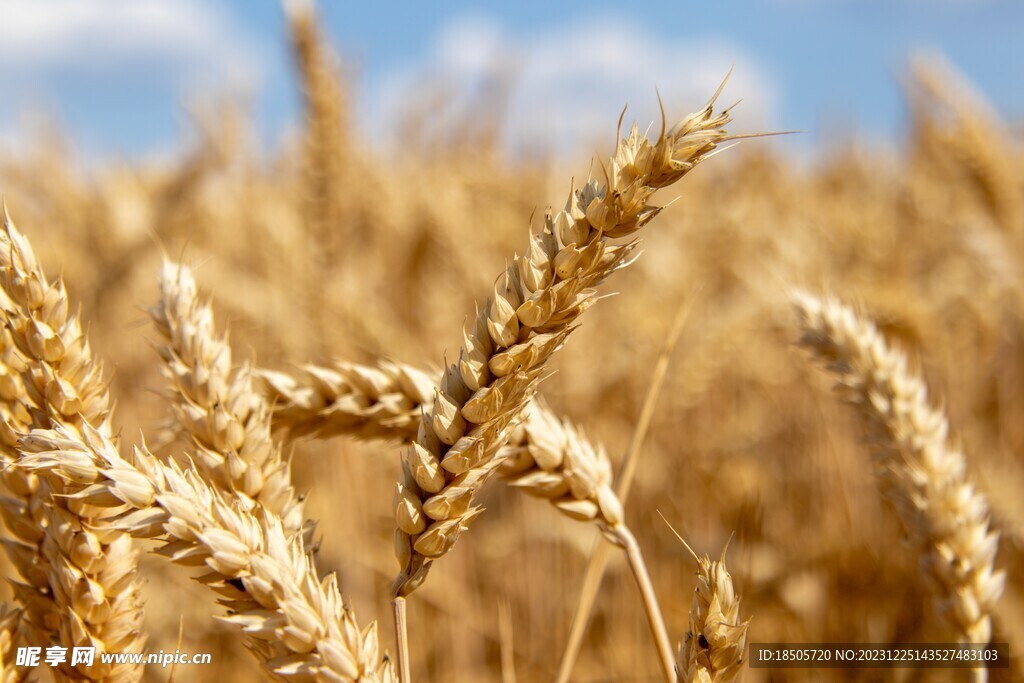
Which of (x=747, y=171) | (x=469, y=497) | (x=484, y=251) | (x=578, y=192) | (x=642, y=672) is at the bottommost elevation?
(x=642, y=672)

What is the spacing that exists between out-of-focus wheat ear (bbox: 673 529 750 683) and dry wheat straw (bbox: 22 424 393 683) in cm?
20

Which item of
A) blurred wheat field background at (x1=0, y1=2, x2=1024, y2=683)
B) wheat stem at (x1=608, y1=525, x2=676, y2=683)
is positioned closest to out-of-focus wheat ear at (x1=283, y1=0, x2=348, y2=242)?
blurred wheat field background at (x1=0, y1=2, x2=1024, y2=683)

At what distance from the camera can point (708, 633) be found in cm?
49

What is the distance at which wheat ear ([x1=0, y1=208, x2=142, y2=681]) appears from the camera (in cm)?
51

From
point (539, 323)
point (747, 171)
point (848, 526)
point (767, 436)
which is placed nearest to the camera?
point (539, 323)

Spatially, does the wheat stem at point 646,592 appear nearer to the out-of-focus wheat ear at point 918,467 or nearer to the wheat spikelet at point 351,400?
the wheat spikelet at point 351,400

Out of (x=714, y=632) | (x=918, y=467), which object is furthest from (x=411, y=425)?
(x=918, y=467)

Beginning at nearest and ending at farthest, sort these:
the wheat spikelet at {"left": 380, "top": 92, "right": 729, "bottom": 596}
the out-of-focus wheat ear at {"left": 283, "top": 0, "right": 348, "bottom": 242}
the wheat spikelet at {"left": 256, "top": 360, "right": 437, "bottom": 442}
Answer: the wheat spikelet at {"left": 380, "top": 92, "right": 729, "bottom": 596} → the wheat spikelet at {"left": 256, "top": 360, "right": 437, "bottom": 442} → the out-of-focus wheat ear at {"left": 283, "top": 0, "right": 348, "bottom": 242}

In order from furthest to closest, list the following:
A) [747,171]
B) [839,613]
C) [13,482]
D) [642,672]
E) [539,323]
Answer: [747,171], [839,613], [642,672], [13,482], [539,323]

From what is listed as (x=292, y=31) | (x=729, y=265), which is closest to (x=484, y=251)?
(x=292, y=31)

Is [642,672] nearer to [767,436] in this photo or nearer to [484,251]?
[767,436]

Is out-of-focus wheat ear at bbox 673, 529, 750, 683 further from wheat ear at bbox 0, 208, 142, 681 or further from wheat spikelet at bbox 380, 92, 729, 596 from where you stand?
wheat ear at bbox 0, 208, 142, 681

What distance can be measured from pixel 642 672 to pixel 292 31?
148 centimetres

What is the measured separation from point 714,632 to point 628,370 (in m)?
1.50
